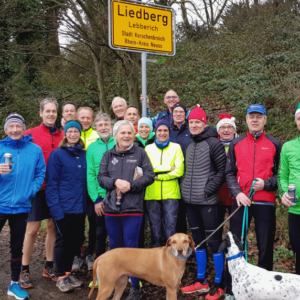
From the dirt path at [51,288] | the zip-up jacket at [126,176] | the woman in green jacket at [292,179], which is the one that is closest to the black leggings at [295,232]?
the woman in green jacket at [292,179]

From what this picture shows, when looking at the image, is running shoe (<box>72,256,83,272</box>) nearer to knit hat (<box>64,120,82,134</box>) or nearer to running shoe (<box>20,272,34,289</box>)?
running shoe (<box>20,272,34,289</box>)

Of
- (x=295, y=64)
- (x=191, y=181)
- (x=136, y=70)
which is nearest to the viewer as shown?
(x=191, y=181)

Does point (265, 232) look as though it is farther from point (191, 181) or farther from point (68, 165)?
point (68, 165)

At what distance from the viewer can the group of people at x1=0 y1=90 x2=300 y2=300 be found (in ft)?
13.0

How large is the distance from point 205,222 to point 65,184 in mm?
2086

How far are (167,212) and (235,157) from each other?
4.11ft

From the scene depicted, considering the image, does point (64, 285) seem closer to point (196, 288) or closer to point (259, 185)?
point (196, 288)

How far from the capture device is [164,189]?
466 cm

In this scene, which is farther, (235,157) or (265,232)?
(235,157)

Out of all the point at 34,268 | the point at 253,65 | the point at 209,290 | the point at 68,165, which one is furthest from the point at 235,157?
the point at 253,65

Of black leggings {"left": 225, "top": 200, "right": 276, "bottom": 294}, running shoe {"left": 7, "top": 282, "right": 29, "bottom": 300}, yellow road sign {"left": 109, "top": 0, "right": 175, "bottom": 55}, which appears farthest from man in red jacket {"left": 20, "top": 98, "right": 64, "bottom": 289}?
black leggings {"left": 225, "top": 200, "right": 276, "bottom": 294}

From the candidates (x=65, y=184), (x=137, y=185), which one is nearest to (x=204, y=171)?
(x=137, y=185)

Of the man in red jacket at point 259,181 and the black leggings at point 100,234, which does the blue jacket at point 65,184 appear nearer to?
the black leggings at point 100,234

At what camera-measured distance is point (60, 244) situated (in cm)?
470
